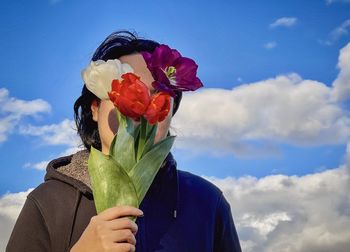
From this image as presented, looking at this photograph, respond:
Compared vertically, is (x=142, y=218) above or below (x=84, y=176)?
below

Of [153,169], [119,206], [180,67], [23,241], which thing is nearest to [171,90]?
[180,67]

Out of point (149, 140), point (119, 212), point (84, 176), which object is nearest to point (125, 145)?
point (149, 140)

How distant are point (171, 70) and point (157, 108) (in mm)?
164

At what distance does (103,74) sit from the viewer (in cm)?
189

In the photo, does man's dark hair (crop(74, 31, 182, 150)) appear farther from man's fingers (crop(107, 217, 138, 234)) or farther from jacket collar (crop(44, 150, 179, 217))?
man's fingers (crop(107, 217, 138, 234))

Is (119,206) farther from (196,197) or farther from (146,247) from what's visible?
(196,197)

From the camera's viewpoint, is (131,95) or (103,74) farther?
(103,74)

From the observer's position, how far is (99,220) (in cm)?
179

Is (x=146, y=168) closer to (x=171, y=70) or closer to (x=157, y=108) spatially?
(x=157, y=108)

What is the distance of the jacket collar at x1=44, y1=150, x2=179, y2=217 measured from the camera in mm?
2350

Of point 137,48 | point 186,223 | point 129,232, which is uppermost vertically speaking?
point 137,48

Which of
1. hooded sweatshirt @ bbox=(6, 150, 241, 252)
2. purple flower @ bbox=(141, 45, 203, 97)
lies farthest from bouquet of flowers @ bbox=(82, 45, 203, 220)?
hooded sweatshirt @ bbox=(6, 150, 241, 252)

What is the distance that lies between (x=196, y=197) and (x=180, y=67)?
89 cm

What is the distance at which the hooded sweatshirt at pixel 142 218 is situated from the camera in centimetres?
226
